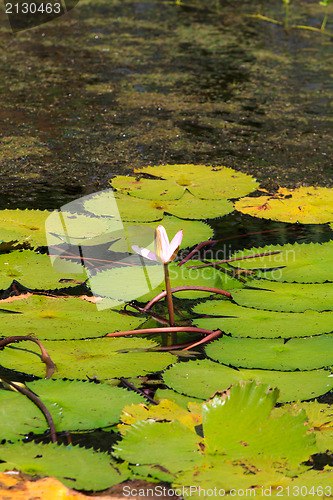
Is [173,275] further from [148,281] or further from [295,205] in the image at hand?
[295,205]

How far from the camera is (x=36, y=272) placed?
4.33ft

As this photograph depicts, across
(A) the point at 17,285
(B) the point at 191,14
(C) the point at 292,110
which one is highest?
(B) the point at 191,14

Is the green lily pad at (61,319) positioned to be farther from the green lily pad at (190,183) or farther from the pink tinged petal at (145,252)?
the green lily pad at (190,183)

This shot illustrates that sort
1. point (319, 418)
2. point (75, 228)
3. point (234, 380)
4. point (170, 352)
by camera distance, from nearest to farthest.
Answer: point (319, 418), point (234, 380), point (170, 352), point (75, 228)

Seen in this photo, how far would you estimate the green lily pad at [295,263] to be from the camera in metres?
1.30

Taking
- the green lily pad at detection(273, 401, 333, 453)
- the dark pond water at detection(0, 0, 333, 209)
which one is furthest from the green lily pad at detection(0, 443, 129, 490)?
the dark pond water at detection(0, 0, 333, 209)

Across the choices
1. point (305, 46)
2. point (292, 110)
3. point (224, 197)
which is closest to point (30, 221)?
point (224, 197)

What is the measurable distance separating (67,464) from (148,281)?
59 cm

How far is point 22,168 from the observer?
196cm

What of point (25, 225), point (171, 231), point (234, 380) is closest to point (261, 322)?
point (234, 380)

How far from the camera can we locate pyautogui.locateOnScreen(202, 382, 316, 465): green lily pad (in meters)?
0.76

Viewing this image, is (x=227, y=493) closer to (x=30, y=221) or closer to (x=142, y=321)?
(x=142, y=321)

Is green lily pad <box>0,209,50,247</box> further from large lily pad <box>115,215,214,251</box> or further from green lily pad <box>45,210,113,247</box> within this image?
large lily pad <box>115,215,214,251</box>

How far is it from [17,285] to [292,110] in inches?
69.1
